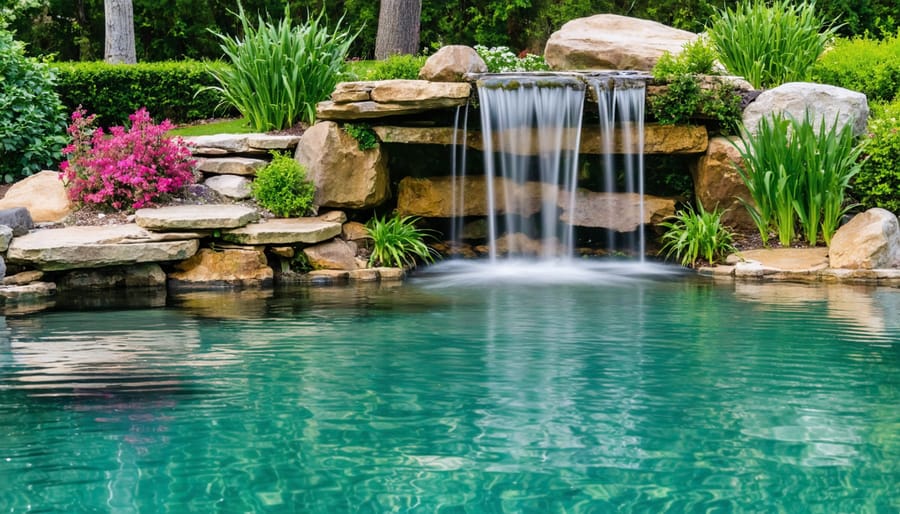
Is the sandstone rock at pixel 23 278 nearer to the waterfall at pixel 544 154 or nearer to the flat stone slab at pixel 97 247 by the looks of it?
the flat stone slab at pixel 97 247

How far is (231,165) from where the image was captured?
11.6m

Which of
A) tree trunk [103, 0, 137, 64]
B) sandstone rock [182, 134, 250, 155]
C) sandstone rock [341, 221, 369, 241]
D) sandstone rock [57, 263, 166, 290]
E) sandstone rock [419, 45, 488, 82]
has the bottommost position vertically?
sandstone rock [57, 263, 166, 290]

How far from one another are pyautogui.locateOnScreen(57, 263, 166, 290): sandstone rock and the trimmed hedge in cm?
463

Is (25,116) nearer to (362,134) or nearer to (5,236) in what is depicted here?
(5,236)

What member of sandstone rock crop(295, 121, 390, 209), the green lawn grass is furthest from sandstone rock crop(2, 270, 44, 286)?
the green lawn grass

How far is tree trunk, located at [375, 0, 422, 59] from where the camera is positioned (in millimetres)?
15455

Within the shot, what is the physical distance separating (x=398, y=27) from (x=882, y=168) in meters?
7.74

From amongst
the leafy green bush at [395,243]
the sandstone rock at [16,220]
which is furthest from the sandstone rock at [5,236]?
the leafy green bush at [395,243]

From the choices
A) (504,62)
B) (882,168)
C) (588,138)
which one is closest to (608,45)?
(504,62)

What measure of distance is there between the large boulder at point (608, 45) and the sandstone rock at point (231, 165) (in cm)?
418

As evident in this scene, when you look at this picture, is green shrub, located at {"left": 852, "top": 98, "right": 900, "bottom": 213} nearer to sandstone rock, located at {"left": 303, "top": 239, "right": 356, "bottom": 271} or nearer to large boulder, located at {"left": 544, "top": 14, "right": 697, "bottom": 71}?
large boulder, located at {"left": 544, "top": 14, "right": 697, "bottom": 71}

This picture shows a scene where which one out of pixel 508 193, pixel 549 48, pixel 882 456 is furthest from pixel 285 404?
pixel 549 48

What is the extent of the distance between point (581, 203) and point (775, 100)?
2532 millimetres

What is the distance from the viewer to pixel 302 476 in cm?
418
